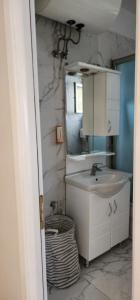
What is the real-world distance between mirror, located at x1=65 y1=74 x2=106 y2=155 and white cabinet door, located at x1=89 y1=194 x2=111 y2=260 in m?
0.56

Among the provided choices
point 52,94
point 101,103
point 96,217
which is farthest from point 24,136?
point 101,103

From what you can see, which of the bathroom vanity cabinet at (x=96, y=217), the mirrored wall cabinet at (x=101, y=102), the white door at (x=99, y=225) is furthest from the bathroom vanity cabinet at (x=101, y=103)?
the white door at (x=99, y=225)

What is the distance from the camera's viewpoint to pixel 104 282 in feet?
5.86

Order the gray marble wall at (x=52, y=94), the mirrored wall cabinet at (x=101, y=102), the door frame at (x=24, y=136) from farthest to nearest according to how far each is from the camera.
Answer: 1. the mirrored wall cabinet at (x=101, y=102)
2. the gray marble wall at (x=52, y=94)
3. the door frame at (x=24, y=136)

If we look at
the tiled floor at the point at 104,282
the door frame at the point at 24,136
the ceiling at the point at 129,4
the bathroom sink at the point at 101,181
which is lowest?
the tiled floor at the point at 104,282

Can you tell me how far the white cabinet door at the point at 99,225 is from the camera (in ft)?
6.19

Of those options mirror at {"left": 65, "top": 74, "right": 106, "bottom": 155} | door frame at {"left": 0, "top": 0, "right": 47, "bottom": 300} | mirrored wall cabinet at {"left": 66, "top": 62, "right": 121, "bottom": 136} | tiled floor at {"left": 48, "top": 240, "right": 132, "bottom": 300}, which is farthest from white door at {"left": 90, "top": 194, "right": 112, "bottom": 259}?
door frame at {"left": 0, "top": 0, "right": 47, "bottom": 300}

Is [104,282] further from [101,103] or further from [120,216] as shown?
[101,103]

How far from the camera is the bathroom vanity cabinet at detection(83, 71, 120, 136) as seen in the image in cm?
227

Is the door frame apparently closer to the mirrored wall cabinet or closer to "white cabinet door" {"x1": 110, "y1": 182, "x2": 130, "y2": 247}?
"white cabinet door" {"x1": 110, "y1": 182, "x2": 130, "y2": 247}

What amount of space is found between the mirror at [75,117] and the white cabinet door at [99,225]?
0.56 metres

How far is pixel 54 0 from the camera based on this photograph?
5.06ft

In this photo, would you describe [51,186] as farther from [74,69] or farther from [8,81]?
[8,81]

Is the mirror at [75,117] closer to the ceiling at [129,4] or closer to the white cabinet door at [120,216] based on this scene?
the white cabinet door at [120,216]
